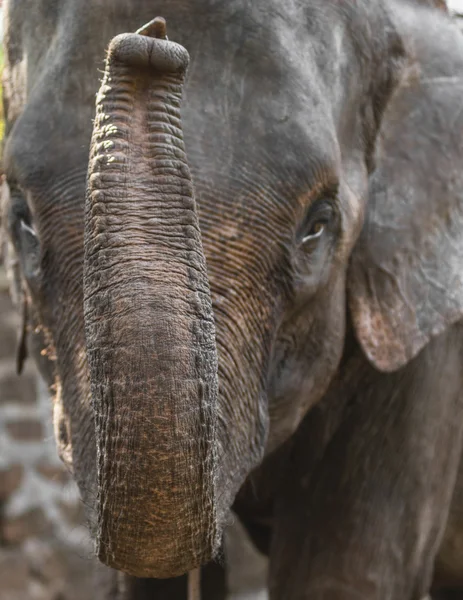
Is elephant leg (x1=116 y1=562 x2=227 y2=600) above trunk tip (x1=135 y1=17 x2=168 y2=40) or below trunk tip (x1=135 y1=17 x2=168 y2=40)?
below

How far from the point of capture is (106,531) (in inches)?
78.7

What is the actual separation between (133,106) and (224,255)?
450 millimetres

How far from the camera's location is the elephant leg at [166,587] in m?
3.53

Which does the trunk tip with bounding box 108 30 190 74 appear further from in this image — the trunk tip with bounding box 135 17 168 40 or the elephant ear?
the elephant ear

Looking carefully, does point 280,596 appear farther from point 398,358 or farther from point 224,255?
point 224,255

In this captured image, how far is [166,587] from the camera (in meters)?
3.56

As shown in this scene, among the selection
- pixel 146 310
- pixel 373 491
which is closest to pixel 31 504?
pixel 373 491

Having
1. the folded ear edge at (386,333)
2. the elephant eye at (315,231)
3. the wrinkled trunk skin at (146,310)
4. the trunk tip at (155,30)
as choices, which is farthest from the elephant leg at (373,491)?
the trunk tip at (155,30)

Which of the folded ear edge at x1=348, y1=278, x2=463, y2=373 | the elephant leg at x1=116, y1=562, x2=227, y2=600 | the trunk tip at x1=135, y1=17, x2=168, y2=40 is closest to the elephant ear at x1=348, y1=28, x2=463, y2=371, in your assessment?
the folded ear edge at x1=348, y1=278, x2=463, y2=373

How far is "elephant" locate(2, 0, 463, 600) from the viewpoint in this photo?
6.35 feet

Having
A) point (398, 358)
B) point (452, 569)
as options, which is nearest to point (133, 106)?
point (398, 358)

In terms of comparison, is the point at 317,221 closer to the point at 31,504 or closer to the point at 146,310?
the point at 146,310

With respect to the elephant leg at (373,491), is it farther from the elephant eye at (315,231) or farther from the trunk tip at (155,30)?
the trunk tip at (155,30)

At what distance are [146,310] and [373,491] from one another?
131cm
